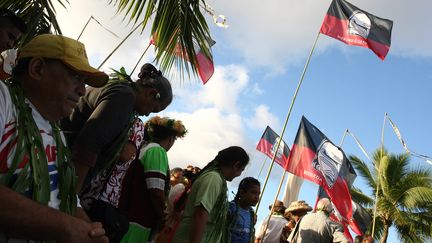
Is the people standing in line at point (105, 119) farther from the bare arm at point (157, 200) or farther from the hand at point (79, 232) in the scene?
the hand at point (79, 232)

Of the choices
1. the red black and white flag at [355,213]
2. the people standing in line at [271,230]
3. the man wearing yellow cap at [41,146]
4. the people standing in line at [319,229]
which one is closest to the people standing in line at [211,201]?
the man wearing yellow cap at [41,146]

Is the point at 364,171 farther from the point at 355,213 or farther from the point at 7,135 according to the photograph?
the point at 7,135

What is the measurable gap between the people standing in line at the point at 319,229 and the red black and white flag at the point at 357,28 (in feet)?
15.1

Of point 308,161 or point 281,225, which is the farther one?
point 308,161

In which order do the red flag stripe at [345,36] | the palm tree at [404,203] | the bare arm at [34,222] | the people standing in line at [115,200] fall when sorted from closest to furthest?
the bare arm at [34,222]
the people standing in line at [115,200]
the red flag stripe at [345,36]
the palm tree at [404,203]

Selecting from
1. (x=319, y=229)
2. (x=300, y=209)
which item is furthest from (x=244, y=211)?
(x=300, y=209)

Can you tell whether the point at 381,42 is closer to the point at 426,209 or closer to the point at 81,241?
the point at 81,241

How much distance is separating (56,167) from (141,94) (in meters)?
1.28

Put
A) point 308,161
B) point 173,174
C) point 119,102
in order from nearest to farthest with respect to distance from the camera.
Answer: point 119,102, point 173,174, point 308,161

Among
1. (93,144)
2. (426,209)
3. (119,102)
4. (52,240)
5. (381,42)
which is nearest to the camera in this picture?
(52,240)

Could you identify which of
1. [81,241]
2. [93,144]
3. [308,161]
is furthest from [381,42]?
[81,241]

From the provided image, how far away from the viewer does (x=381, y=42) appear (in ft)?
30.7

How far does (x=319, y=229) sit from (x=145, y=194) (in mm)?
3379

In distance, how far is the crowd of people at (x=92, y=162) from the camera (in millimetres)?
1205
